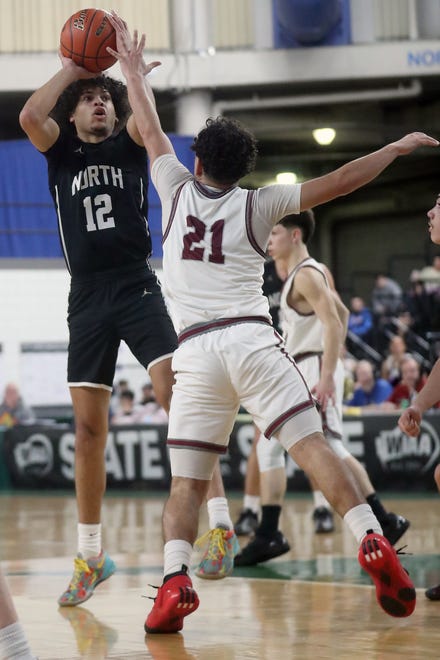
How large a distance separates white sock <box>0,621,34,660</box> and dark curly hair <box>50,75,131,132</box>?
2.93m

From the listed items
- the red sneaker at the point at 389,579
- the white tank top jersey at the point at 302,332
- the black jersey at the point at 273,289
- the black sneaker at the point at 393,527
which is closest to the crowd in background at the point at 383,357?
the black jersey at the point at 273,289

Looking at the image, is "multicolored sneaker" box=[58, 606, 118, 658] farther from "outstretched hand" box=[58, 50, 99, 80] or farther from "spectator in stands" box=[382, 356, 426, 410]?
"spectator in stands" box=[382, 356, 426, 410]

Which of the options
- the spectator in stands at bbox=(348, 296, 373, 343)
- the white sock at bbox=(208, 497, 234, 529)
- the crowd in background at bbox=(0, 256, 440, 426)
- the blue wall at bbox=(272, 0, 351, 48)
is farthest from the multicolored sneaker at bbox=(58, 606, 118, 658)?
the blue wall at bbox=(272, 0, 351, 48)

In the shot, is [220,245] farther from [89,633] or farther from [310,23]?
[310,23]

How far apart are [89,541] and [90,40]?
2291 mm

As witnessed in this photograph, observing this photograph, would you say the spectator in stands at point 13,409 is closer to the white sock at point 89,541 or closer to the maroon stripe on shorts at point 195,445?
the white sock at point 89,541

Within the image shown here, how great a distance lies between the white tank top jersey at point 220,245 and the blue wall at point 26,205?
13652mm

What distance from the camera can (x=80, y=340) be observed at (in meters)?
5.55

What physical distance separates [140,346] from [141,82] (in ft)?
3.92

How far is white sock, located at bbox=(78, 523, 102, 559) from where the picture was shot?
5.62 m

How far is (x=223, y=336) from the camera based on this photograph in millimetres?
4648

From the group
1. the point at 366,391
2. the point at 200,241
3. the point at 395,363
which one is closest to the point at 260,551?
the point at 200,241

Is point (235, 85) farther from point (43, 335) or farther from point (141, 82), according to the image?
point (141, 82)

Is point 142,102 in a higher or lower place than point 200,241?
higher
